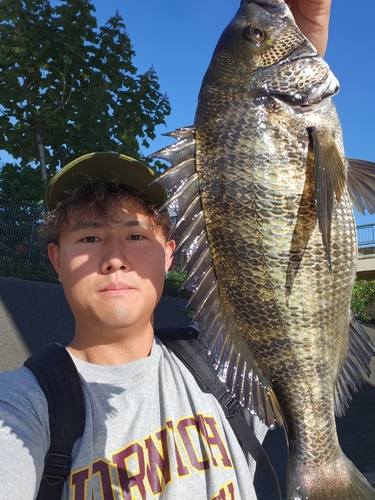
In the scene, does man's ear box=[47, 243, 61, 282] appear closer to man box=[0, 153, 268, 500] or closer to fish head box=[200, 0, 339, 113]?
man box=[0, 153, 268, 500]

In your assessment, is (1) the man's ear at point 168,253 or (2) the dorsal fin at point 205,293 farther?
(1) the man's ear at point 168,253

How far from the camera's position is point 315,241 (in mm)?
1602

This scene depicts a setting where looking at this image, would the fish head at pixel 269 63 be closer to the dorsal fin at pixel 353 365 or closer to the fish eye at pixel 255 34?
the fish eye at pixel 255 34

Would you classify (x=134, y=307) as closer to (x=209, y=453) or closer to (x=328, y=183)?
(x=209, y=453)

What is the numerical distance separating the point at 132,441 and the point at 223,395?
0.43 m

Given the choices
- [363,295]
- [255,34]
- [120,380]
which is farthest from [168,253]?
[363,295]

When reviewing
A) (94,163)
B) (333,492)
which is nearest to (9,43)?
(94,163)

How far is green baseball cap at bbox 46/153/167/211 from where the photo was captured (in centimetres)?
221

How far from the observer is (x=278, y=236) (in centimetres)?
160

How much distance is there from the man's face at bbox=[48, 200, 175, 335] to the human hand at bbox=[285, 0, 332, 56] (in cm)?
107

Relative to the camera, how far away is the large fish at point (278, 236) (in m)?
1.59

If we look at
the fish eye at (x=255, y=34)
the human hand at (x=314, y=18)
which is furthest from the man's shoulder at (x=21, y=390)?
the human hand at (x=314, y=18)

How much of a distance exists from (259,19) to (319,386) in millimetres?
1412

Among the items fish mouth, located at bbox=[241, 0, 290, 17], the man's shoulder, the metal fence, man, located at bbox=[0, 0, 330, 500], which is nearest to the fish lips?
fish mouth, located at bbox=[241, 0, 290, 17]
